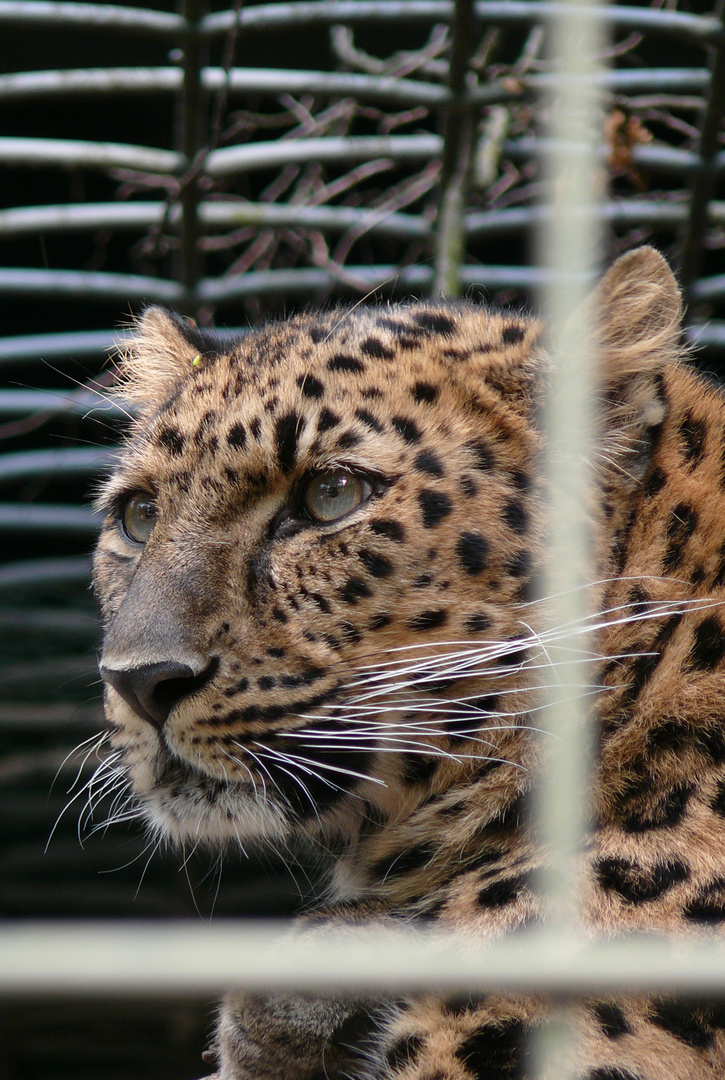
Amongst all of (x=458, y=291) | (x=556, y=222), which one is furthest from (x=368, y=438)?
(x=458, y=291)

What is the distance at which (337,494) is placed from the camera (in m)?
2.73

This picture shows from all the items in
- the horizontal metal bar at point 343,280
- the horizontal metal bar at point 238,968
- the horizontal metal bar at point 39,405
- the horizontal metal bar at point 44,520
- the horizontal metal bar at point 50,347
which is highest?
the horizontal metal bar at point 343,280

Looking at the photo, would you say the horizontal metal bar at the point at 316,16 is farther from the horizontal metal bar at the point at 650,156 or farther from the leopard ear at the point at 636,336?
the leopard ear at the point at 636,336

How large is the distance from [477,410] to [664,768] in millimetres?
974

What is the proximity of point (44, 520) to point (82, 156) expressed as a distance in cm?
197

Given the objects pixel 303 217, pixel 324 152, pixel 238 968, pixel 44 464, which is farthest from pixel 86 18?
pixel 238 968

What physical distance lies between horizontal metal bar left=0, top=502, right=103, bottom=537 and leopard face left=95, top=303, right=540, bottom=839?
3241 mm

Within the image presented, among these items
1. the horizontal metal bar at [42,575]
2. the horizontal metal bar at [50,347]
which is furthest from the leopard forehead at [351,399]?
the horizontal metal bar at [42,575]

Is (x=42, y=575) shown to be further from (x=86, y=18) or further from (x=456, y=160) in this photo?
(x=456, y=160)

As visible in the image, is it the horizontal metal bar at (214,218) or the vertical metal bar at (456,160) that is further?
the horizontal metal bar at (214,218)

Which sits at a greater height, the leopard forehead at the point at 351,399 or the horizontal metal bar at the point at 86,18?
the horizontal metal bar at the point at 86,18

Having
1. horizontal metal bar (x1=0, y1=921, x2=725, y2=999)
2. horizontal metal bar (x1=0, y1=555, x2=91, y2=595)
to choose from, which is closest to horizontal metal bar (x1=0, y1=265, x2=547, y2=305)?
horizontal metal bar (x1=0, y1=555, x2=91, y2=595)

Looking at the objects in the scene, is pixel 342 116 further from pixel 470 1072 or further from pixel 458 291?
pixel 470 1072

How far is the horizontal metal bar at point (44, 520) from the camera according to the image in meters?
6.04
